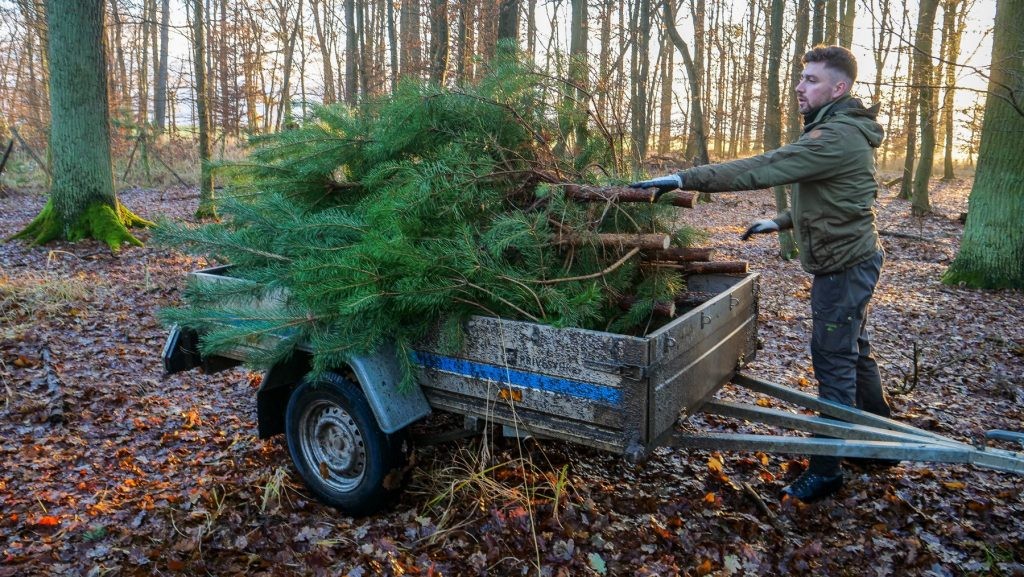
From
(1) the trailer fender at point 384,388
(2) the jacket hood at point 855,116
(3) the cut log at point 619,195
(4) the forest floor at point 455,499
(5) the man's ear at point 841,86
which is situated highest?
(5) the man's ear at point 841,86

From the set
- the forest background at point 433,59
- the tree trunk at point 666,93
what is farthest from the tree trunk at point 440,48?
the tree trunk at point 666,93

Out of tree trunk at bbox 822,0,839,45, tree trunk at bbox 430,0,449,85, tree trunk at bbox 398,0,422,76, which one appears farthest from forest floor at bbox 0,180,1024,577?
tree trunk at bbox 398,0,422,76

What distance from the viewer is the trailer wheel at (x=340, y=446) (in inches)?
133

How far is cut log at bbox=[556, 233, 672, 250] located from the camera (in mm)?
3297

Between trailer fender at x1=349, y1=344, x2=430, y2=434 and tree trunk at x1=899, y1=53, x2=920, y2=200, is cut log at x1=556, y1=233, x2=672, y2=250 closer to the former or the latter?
trailer fender at x1=349, y1=344, x2=430, y2=434

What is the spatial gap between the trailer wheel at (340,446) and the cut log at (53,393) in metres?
2.15

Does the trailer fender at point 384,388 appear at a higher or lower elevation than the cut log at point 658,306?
lower

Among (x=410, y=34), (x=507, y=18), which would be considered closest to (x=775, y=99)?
(x=507, y=18)

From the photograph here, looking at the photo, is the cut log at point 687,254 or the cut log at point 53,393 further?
the cut log at point 53,393

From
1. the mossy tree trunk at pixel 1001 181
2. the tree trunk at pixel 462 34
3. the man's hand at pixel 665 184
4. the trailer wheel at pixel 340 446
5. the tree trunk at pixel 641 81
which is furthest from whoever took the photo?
the tree trunk at pixel 641 81

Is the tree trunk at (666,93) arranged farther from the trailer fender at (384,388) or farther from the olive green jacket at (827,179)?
the trailer fender at (384,388)

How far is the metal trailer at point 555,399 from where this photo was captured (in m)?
2.77

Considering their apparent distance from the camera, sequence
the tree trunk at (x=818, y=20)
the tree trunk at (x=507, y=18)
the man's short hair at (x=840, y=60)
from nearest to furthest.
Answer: the man's short hair at (x=840, y=60), the tree trunk at (x=507, y=18), the tree trunk at (x=818, y=20)

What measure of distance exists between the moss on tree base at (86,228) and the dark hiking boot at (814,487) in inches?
349
